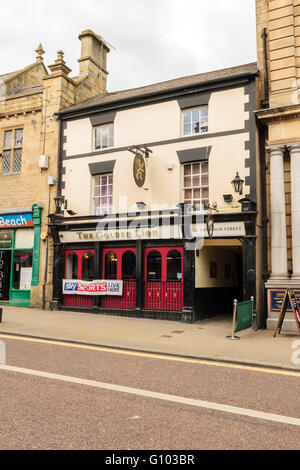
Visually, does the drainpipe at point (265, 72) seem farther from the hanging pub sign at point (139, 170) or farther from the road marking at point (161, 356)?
the road marking at point (161, 356)

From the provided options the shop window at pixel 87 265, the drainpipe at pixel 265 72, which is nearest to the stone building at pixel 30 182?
the shop window at pixel 87 265

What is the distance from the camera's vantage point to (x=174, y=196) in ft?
44.7

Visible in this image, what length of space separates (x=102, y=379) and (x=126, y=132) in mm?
11171

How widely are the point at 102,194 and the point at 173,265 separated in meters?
4.48

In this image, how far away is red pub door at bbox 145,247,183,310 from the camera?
43.9 feet

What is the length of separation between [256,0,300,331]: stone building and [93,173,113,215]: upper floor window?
6197 millimetres

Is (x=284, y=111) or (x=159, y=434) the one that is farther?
(x=284, y=111)

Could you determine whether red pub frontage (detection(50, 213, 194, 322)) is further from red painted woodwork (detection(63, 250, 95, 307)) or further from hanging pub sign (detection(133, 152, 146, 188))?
hanging pub sign (detection(133, 152, 146, 188))

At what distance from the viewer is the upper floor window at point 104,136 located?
1553cm

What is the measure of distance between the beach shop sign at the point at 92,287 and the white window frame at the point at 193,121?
6.50m

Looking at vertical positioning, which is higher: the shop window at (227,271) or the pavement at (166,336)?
the shop window at (227,271)

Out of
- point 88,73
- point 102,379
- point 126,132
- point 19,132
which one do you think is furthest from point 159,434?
point 88,73

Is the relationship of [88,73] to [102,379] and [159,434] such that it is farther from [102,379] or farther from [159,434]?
[159,434]

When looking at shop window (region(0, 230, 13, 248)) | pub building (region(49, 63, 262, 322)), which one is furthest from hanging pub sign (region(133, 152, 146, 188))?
shop window (region(0, 230, 13, 248))
